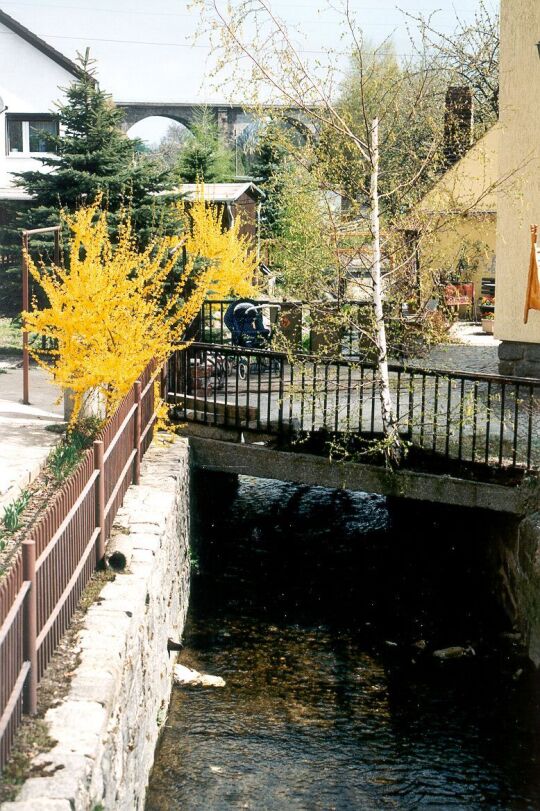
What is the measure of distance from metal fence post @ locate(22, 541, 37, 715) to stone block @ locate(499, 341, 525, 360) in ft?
31.2

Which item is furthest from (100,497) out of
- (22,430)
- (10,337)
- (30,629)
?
(10,337)

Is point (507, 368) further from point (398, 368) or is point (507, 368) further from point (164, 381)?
point (164, 381)

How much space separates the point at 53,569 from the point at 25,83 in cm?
2806

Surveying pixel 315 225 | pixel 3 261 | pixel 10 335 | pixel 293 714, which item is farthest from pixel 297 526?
pixel 3 261

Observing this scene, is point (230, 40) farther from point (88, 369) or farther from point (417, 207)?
point (88, 369)

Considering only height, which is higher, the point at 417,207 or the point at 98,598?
the point at 417,207

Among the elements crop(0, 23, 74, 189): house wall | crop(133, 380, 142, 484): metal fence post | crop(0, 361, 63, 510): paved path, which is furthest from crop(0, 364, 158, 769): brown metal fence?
crop(0, 23, 74, 189): house wall

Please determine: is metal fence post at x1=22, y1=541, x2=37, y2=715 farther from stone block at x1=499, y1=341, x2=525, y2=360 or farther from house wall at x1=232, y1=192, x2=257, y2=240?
house wall at x1=232, y1=192, x2=257, y2=240

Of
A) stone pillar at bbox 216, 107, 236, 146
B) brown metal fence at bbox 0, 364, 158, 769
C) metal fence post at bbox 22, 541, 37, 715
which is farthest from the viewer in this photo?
stone pillar at bbox 216, 107, 236, 146

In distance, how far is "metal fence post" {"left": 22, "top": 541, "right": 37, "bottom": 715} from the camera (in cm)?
529

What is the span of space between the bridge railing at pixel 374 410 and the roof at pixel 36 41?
66.3 feet

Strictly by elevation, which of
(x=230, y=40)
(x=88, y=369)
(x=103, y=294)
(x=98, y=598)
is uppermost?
(x=230, y=40)

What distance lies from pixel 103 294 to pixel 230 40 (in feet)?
9.18

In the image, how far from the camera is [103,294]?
1047 cm
